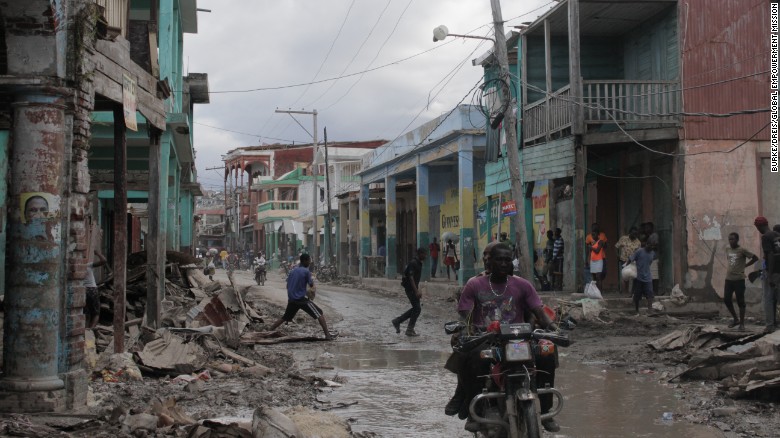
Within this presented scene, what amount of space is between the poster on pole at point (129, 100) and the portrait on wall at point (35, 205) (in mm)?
2152

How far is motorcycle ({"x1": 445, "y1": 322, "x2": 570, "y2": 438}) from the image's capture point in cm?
511

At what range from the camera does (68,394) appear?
699 centimetres

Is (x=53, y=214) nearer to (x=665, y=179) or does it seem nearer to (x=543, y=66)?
(x=665, y=179)

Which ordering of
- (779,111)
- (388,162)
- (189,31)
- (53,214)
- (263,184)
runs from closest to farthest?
Answer: (53,214) → (779,111) → (189,31) → (388,162) → (263,184)

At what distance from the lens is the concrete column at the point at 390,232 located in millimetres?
33312

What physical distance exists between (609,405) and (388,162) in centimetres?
2659

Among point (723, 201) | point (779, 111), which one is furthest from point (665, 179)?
point (779, 111)

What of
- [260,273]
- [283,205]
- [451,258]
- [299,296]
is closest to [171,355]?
[299,296]

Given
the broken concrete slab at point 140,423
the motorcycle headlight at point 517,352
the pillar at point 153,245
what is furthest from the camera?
the pillar at point 153,245

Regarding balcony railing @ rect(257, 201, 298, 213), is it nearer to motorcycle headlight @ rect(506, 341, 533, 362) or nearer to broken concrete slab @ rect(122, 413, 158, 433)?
broken concrete slab @ rect(122, 413, 158, 433)

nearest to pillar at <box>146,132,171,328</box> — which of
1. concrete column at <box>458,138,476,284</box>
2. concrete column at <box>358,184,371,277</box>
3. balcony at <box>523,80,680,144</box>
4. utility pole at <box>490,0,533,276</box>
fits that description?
utility pole at <box>490,0,533,276</box>

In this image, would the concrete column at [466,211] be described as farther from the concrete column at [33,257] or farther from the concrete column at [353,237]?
the concrete column at [33,257]

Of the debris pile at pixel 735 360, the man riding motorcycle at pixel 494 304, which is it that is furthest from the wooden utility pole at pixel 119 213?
the debris pile at pixel 735 360

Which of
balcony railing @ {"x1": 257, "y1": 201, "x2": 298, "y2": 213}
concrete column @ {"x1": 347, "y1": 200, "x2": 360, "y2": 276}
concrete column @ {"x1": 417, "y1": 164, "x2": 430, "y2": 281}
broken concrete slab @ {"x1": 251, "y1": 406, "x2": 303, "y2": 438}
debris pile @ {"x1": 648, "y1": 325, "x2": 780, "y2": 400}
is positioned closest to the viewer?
broken concrete slab @ {"x1": 251, "y1": 406, "x2": 303, "y2": 438}
